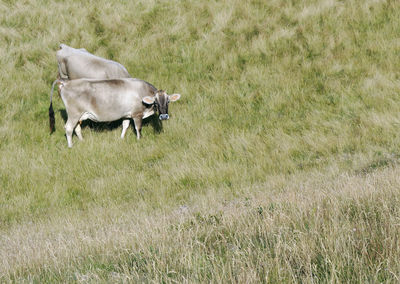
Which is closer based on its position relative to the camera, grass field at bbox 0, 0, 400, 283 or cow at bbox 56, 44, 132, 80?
grass field at bbox 0, 0, 400, 283

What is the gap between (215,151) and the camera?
7500mm

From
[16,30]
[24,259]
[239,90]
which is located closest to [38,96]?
[16,30]

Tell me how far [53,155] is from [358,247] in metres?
6.94

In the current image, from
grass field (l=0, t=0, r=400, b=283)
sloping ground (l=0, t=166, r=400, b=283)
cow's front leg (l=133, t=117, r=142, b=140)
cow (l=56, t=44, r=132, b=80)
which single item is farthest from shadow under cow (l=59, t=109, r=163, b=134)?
sloping ground (l=0, t=166, r=400, b=283)

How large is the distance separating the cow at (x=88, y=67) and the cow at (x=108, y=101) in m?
1.09

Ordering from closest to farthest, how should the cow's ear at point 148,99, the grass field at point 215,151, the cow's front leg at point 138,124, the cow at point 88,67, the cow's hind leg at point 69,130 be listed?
A: the grass field at point 215,151, the cow's hind leg at point 69,130, the cow's ear at point 148,99, the cow's front leg at point 138,124, the cow at point 88,67

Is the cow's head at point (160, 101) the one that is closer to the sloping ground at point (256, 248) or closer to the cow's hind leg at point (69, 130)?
the cow's hind leg at point (69, 130)

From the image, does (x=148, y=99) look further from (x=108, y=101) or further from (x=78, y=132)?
(x=78, y=132)

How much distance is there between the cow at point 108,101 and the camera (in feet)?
27.4

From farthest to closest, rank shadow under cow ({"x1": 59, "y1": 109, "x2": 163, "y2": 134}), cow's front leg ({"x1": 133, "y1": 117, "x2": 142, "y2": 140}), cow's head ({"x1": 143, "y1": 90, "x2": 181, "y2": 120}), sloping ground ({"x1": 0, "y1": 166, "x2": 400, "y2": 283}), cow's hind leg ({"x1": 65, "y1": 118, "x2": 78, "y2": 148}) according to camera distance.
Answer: shadow under cow ({"x1": 59, "y1": 109, "x2": 163, "y2": 134}), cow's front leg ({"x1": 133, "y1": 117, "x2": 142, "y2": 140}), cow's head ({"x1": 143, "y1": 90, "x2": 181, "y2": 120}), cow's hind leg ({"x1": 65, "y1": 118, "x2": 78, "y2": 148}), sloping ground ({"x1": 0, "y1": 166, "x2": 400, "y2": 283})

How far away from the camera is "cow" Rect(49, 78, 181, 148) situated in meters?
8.35

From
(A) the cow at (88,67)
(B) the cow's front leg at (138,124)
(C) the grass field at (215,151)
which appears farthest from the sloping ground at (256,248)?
(A) the cow at (88,67)

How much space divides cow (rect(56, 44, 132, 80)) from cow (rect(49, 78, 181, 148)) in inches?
42.9

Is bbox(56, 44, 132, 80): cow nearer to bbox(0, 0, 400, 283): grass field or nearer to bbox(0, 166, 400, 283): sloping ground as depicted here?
bbox(0, 0, 400, 283): grass field
